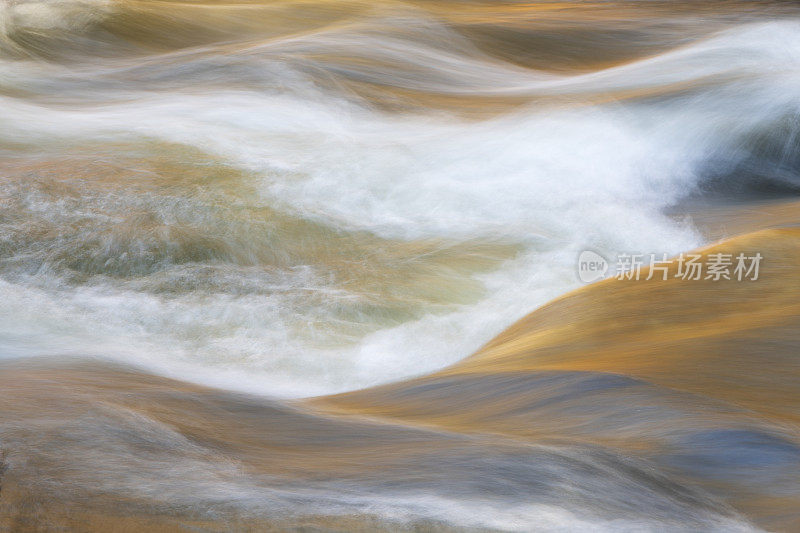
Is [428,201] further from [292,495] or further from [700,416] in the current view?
[292,495]

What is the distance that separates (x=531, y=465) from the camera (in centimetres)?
173

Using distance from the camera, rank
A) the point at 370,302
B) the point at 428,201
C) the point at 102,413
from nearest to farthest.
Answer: the point at 102,413
the point at 370,302
the point at 428,201

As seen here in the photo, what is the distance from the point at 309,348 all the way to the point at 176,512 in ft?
5.36

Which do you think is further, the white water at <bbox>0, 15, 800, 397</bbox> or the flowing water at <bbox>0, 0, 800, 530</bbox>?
the white water at <bbox>0, 15, 800, 397</bbox>

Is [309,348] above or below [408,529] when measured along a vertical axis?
above

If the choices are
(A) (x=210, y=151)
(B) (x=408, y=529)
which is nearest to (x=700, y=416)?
(B) (x=408, y=529)

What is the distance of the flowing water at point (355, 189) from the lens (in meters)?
1.82

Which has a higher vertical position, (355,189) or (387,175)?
(387,175)

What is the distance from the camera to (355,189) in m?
4.27

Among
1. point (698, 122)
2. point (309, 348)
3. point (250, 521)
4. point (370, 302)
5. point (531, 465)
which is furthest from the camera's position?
point (698, 122)

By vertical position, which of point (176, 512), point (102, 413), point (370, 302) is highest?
point (370, 302)

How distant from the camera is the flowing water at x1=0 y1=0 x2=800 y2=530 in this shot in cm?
182

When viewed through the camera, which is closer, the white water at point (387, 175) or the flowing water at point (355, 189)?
the flowing water at point (355, 189)

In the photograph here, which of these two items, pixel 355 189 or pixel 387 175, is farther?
pixel 387 175
